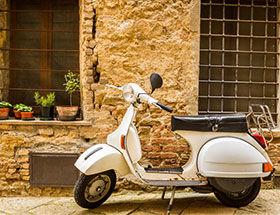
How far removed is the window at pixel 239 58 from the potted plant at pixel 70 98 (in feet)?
5.74

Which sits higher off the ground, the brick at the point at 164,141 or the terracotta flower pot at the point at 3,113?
the terracotta flower pot at the point at 3,113

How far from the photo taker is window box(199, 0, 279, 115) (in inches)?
152

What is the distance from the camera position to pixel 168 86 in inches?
141

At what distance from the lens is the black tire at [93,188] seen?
8.99 feet

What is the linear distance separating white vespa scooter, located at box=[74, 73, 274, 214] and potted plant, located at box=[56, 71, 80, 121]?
0.90 m

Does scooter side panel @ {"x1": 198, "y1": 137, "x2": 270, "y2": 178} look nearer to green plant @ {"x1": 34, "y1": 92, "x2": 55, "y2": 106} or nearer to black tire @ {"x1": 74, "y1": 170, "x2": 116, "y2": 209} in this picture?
black tire @ {"x1": 74, "y1": 170, "x2": 116, "y2": 209}

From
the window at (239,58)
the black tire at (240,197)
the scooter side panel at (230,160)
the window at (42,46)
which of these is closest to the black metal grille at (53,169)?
the window at (42,46)

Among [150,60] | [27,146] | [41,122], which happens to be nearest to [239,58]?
[150,60]

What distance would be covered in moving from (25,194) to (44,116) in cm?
102

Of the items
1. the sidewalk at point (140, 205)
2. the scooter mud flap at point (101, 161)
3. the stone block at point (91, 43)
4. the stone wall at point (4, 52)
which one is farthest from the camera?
the stone wall at point (4, 52)

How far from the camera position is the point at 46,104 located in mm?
3633

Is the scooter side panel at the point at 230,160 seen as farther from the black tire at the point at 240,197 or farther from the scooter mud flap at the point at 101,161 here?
the scooter mud flap at the point at 101,161

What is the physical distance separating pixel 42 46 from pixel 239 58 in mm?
2903

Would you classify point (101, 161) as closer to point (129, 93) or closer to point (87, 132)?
point (129, 93)
